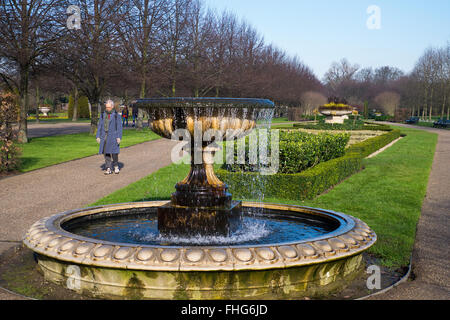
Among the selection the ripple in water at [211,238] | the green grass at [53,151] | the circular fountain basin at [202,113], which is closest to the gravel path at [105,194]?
the green grass at [53,151]

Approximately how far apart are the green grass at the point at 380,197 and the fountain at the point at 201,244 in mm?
836

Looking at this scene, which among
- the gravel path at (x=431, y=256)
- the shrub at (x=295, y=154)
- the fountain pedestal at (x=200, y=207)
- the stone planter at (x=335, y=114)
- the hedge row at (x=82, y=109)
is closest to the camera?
the gravel path at (x=431, y=256)

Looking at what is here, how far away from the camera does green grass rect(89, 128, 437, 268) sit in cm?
547

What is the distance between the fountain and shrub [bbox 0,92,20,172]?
5.78m

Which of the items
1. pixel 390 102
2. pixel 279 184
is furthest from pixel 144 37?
pixel 390 102

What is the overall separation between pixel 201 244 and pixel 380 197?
196 inches

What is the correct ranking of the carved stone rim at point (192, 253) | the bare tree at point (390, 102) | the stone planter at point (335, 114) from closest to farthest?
the carved stone rim at point (192, 253) < the stone planter at point (335, 114) < the bare tree at point (390, 102)

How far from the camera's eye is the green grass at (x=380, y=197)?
18.0 feet

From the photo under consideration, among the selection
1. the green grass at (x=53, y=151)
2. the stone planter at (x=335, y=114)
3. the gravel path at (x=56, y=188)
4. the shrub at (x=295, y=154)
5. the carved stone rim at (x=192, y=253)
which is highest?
the stone planter at (x=335, y=114)

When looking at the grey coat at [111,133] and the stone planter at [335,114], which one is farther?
the stone planter at [335,114]

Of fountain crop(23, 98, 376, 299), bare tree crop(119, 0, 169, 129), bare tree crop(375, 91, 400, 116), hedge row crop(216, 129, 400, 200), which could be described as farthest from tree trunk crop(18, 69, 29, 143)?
bare tree crop(375, 91, 400, 116)

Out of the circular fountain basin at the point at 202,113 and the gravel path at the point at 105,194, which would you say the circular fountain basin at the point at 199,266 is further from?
the circular fountain basin at the point at 202,113

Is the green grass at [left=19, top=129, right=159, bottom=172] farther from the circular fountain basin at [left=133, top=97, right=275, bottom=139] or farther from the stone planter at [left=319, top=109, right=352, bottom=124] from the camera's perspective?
the stone planter at [left=319, top=109, right=352, bottom=124]
